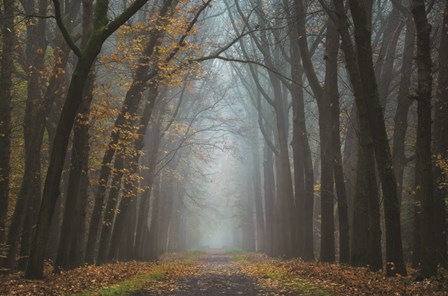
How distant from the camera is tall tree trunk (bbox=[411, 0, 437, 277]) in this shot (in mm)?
8625

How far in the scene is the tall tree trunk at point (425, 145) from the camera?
862cm

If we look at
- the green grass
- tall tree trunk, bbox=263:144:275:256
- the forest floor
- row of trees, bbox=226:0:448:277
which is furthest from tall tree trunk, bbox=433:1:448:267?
tall tree trunk, bbox=263:144:275:256

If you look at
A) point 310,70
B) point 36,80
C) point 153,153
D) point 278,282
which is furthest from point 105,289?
point 153,153

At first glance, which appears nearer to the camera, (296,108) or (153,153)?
(296,108)

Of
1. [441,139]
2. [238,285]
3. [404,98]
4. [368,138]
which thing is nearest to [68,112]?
[238,285]

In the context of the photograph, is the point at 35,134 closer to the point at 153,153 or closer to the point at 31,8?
the point at 31,8

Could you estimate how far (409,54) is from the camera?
16016 millimetres

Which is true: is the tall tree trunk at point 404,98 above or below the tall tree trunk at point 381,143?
above

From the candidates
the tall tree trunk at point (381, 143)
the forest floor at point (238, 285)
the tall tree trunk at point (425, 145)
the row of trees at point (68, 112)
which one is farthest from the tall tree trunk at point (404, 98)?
the row of trees at point (68, 112)

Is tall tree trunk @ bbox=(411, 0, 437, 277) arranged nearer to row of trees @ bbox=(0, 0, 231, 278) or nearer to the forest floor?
the forest floor

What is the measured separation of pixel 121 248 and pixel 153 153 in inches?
222

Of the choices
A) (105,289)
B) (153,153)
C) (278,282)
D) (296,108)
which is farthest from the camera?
(153,153)

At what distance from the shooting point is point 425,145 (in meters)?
8.76

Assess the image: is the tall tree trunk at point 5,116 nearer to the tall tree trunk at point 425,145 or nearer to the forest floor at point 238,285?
the forest floor at point 238,285
